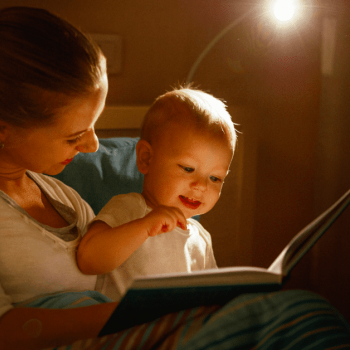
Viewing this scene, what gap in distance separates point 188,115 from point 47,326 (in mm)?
464

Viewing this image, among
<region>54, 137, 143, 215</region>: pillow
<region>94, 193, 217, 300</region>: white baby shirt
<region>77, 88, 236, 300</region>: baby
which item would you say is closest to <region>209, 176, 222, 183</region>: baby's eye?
<region>77, 88, 236, 300</region>: baby

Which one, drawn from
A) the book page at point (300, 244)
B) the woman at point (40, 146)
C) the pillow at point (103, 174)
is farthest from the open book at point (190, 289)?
the pillow at point (103, 174)

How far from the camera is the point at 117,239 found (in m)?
0.65

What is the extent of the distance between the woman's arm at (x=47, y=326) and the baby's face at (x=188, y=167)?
306 millimetres

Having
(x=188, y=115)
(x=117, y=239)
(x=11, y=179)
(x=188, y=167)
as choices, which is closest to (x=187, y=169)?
(x=188, y=167)

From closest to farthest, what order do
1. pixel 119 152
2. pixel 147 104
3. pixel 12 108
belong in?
pixel 12 108, pixel 119 152, pixel 147 104

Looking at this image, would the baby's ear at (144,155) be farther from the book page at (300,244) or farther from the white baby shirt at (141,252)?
the book page at (300,244)

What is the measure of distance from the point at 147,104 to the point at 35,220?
854 mm

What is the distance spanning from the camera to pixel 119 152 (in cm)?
102

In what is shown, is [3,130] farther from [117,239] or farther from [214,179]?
[214,179]

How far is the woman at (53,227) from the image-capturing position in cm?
46

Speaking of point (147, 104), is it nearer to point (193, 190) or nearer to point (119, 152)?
point (119, 152)

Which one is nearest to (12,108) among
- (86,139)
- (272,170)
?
(86,139)

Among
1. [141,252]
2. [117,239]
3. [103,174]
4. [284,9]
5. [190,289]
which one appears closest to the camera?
[190,289]
